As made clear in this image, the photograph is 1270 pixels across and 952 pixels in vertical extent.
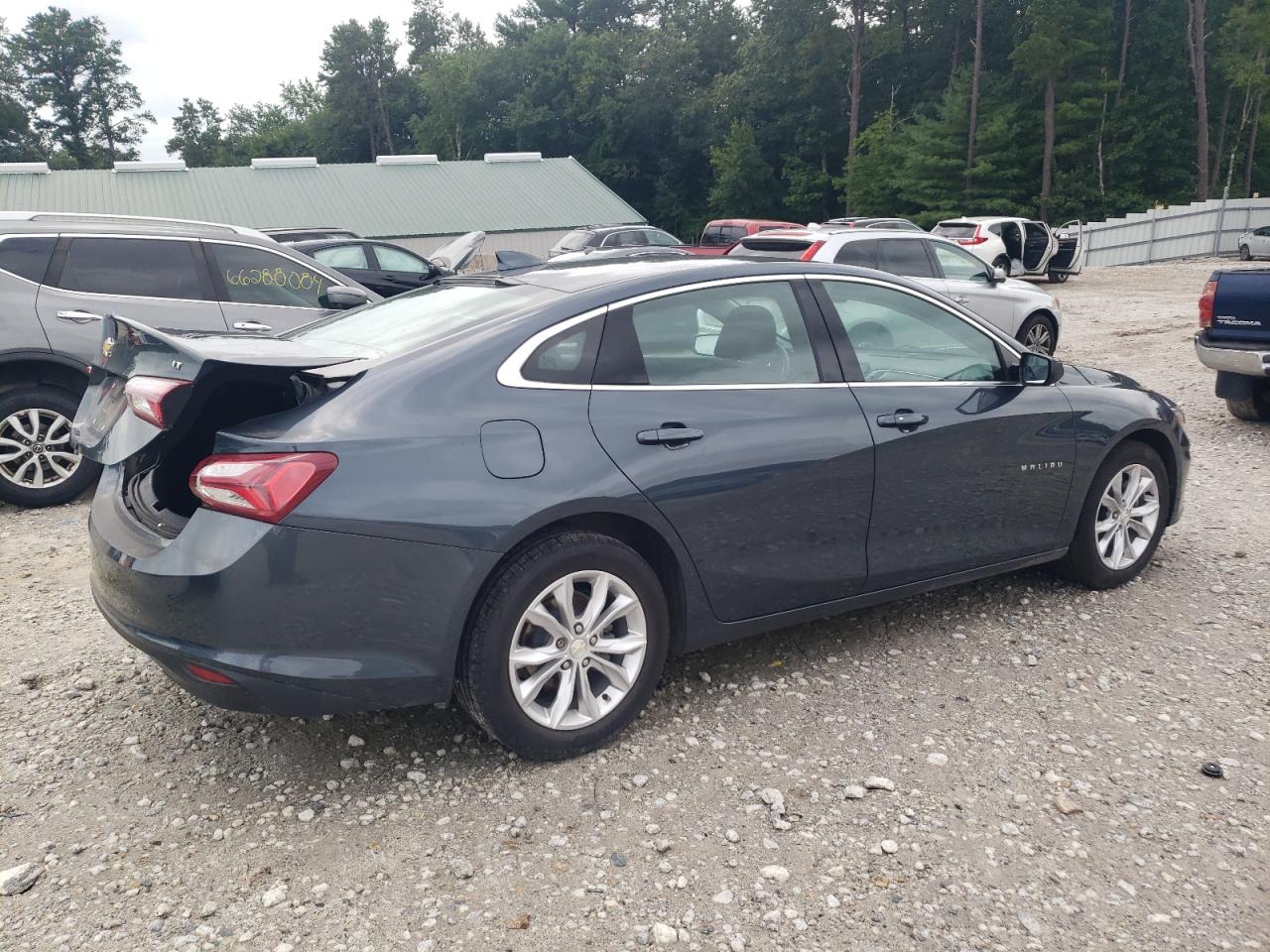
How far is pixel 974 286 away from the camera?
37.7 feet

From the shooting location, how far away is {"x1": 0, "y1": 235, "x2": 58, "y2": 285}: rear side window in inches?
251

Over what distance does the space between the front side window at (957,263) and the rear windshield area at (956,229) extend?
13.0 metres

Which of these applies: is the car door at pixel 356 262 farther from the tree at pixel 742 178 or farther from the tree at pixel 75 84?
the tree at pixel 75 84

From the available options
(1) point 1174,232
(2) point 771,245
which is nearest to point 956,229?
(1) point 1174,232

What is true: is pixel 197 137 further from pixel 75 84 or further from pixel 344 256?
pixel 344 256

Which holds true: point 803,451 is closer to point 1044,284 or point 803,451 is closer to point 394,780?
point 394,780

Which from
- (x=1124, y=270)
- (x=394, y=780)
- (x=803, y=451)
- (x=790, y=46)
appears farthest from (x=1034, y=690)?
(x=790, y=46)

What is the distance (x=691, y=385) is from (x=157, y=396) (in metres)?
1.69

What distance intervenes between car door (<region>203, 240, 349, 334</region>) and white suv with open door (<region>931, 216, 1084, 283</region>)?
19302 mm

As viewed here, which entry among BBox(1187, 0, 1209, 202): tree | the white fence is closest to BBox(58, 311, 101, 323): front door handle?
the white fence

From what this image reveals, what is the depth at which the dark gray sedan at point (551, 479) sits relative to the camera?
2.90 m

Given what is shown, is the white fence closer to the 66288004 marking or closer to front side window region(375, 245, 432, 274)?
front side window region(375, 245, 432, 274)

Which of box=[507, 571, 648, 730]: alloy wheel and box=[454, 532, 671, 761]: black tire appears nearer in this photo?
box=[454, 532, 671, 761]: black tire

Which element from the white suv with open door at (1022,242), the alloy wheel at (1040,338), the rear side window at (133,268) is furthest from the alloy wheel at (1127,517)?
the white suv with open door at (1022,242)
